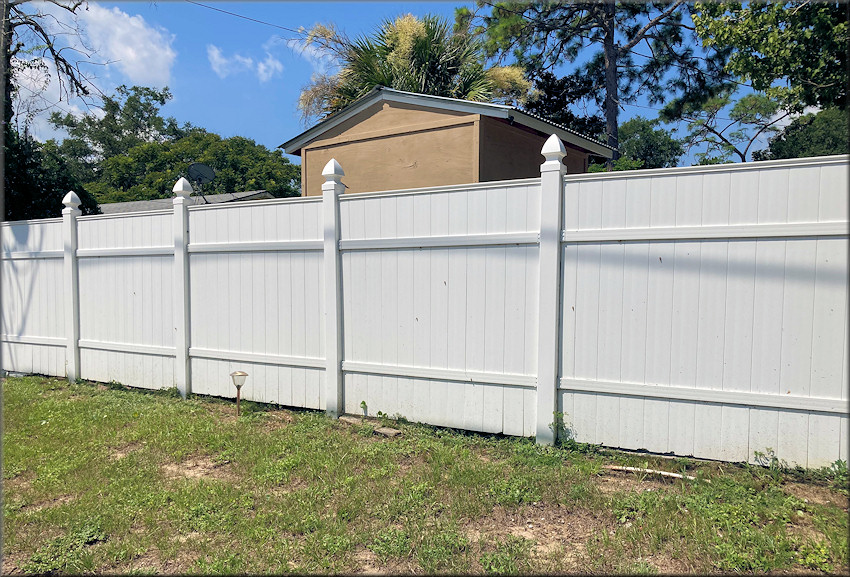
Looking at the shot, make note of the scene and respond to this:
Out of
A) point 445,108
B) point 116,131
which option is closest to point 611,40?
point 445,108

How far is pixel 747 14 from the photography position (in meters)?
10.7

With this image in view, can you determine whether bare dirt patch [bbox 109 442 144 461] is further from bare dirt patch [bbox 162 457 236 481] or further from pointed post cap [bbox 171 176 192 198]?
pointed post cap [bbox 171 176 192 198]

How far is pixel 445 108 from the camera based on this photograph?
6.17 metres

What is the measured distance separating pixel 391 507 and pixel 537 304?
177cm

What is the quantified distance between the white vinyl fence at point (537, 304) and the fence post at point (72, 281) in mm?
783

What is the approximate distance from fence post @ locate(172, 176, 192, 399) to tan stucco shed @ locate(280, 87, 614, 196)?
2.07 m

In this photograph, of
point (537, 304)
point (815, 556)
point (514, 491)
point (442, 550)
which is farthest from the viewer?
point (537, 304)

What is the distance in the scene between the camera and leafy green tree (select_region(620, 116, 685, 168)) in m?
35.9

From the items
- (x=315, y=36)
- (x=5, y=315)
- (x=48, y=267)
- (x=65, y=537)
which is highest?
(x=315, y=36)

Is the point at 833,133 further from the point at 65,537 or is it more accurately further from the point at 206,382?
the point at 65,537

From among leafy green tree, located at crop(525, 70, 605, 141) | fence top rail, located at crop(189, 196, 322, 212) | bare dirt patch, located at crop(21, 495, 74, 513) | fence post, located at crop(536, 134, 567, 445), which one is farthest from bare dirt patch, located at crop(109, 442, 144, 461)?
leafy green tree, located at crop(525, 70, 605, 141)

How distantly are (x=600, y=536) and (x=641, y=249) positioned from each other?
1.89 metres

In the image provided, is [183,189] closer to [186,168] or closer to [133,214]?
[133,214]

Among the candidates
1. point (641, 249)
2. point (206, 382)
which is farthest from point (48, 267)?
point (641, 249)
